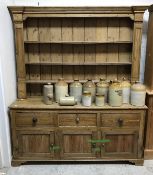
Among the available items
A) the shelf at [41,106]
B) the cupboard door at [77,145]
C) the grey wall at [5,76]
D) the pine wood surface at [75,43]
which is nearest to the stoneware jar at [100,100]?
the shelf at [41,106]

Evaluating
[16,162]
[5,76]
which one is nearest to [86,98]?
[5,76]

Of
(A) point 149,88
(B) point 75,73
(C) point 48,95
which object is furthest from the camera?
(B) point 75,73

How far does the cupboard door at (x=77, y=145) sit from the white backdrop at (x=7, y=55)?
24.3 inches

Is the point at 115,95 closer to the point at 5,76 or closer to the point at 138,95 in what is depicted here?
the point at 138,95

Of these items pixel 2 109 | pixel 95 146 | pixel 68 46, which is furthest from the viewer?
pixel 68 46

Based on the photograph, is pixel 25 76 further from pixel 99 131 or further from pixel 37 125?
pixel 99 131

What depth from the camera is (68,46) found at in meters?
2.72

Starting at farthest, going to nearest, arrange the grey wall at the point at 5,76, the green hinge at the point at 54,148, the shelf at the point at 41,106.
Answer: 1. the green hinge at the point at 54,148
2. the shelf at the point at 41,106
3. the grey wall at the point at 5,76

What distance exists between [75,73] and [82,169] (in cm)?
115

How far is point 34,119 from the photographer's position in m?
2.40

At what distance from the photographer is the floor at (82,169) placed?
7.86ft

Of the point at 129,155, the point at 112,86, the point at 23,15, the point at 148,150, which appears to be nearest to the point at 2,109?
the point at 23,15

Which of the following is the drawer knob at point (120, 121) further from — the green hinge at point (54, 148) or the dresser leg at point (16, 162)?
the dresser leg at point (16, 162)

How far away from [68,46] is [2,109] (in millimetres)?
1084
